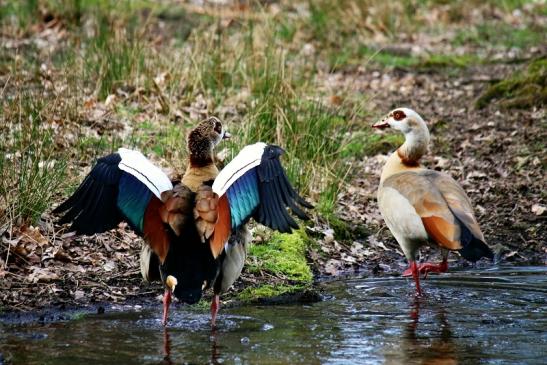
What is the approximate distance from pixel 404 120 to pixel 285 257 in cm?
155

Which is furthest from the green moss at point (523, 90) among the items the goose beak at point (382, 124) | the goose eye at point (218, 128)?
the goose eye at point (218, 128)

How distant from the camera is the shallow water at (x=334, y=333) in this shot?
5.56 meters

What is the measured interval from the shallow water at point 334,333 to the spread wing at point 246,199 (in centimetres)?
67

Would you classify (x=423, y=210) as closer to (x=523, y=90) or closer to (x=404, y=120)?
(x=404, y=120)

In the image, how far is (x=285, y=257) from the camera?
8008 millimetres

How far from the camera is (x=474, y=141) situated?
37.0 feet

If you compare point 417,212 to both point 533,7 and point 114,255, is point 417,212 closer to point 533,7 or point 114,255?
point 114,255

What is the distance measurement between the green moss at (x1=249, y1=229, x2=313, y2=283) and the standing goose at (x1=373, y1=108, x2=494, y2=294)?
0.84 meters

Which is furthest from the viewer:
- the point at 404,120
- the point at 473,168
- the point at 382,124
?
the point at 473,168

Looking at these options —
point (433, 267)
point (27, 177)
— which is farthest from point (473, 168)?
point (27, 177)

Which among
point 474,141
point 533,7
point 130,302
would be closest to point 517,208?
point 474,141

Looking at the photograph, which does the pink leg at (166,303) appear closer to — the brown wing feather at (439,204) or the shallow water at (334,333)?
the shallow water at (334,333)

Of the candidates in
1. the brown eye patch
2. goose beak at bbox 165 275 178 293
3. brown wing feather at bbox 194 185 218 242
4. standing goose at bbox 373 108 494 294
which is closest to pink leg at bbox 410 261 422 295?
standing goose at bbox 373 108 494 294

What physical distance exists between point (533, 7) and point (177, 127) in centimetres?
1133
